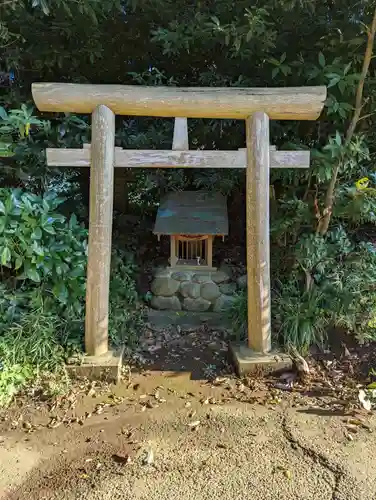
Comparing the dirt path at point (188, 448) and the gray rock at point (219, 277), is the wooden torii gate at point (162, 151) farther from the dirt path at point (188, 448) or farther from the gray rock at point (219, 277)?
the gray rock at point (219, 277)

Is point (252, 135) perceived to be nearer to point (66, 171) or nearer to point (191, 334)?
point (191, 334)

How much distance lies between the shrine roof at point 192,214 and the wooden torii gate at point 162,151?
3.95ft

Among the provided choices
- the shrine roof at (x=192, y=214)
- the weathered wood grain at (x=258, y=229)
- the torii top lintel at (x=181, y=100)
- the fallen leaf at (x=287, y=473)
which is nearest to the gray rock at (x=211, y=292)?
the shrine roof at (x=192, y=214)

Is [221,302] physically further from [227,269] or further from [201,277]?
[227,269]

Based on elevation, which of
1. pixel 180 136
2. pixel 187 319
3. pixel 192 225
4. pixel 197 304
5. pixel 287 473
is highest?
pixel 180 136

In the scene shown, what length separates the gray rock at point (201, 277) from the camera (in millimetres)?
4832

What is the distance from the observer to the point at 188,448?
2.59 metres

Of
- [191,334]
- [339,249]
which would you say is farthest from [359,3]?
[191,334]

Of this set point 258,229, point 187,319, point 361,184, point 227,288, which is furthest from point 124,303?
point 361,184

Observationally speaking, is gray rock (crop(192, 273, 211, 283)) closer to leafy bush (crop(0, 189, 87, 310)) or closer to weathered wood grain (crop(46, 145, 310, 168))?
leafy bush (crop(0, 189, 87, 310))

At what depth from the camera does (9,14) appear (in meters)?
3.90

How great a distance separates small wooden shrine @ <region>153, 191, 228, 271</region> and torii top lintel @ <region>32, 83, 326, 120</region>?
1.54 meters

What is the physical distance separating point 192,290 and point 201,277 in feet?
0.64

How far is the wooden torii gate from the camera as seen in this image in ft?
10.4
